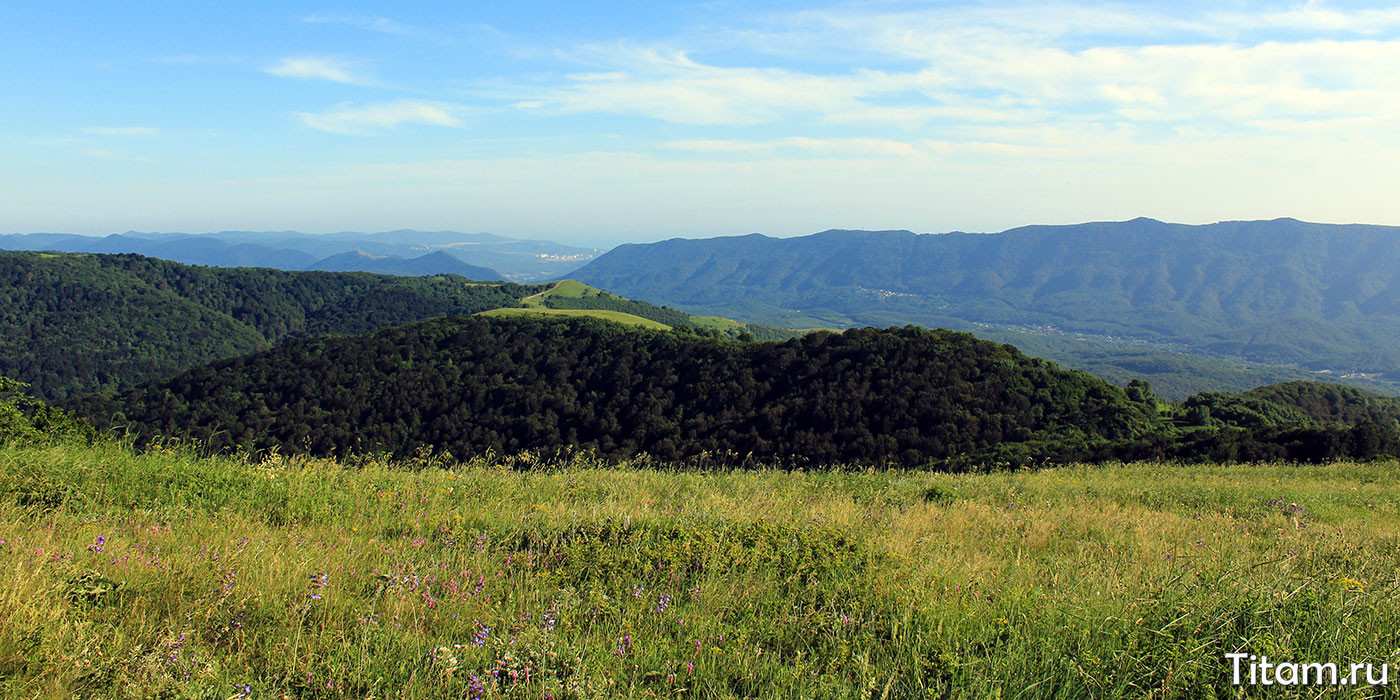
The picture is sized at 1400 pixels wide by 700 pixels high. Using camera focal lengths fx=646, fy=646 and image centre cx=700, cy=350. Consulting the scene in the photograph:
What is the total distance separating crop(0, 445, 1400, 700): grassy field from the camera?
255 cm

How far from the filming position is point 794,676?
2.63 meters

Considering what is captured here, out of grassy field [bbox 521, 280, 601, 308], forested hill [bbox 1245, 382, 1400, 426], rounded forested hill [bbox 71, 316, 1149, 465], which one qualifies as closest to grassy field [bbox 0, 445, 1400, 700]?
rounded forested hill [bbox 71, 316, 1149, 465]

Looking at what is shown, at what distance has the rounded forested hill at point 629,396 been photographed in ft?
123

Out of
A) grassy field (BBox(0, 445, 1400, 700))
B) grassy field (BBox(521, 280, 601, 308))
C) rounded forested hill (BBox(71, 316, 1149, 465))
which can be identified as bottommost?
rounded forested hill (BBox(71, 316, 1149, 465))

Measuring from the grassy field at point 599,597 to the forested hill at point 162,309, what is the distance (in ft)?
435

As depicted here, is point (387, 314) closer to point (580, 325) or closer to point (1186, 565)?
point (580, 325)

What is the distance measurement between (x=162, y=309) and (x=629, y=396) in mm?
139209

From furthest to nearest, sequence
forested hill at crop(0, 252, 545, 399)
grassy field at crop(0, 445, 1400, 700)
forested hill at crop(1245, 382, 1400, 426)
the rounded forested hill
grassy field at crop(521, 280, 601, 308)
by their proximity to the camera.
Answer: grassy field at crop(521, 280, 601, 308) < forested hill at crop(0, 252, 545, 399) < forested hill at crop(1245, 382, 1400, 426) < the rounded forested hill < grassy field at crop(0, 445, 1400, 700)

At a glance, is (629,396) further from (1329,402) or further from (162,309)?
(162,309)

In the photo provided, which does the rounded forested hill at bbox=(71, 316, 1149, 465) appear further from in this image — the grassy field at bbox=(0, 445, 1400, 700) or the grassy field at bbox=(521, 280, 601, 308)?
the grassy field at bbox=(521, 280, 601, 308)

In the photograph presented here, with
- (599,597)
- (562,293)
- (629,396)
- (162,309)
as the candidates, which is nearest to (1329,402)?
(629,396)

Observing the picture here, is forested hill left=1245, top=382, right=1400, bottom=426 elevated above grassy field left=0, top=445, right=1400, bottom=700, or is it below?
below

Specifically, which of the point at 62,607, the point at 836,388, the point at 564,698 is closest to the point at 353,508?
the point at 62,607

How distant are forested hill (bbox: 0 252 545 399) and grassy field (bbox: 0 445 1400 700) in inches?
5218
